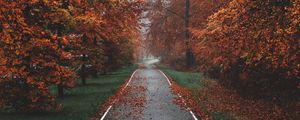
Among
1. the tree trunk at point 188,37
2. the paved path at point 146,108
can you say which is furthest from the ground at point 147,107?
the tree trunk at point 188,37

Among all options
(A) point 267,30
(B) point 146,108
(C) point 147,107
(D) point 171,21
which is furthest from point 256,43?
(D) point 171,21

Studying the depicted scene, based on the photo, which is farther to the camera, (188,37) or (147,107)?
(188,37)

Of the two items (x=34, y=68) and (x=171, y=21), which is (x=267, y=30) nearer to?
(x=34, y=68)

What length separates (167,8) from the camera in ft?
177

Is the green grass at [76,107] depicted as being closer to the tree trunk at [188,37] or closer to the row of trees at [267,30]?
the row of trees at [267,30]

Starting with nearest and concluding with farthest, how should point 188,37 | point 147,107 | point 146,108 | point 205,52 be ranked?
point 146,108 → point 147,107 → point 205,52 → point 188,37

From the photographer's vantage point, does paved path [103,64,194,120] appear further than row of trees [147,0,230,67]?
No

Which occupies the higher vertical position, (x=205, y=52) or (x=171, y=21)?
(x=171, y=21)

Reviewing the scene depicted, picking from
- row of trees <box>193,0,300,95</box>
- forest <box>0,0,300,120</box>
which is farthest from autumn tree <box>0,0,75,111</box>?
row of trees <box>193,0,300,95</box>

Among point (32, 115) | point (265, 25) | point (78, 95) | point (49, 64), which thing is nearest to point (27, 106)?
point (32, 115)

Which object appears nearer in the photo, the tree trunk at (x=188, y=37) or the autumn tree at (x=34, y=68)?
the autumn tree at (x=34, y=68)

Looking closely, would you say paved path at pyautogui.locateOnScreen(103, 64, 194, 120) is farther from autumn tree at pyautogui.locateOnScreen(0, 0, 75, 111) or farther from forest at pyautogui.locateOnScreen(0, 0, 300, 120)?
autumn tree at pyautogui.locateOnScreen(0, 0, 75, 111)

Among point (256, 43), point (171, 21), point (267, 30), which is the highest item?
point (171, 21)

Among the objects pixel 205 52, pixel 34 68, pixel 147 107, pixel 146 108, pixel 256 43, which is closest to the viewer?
pixel 256 43
